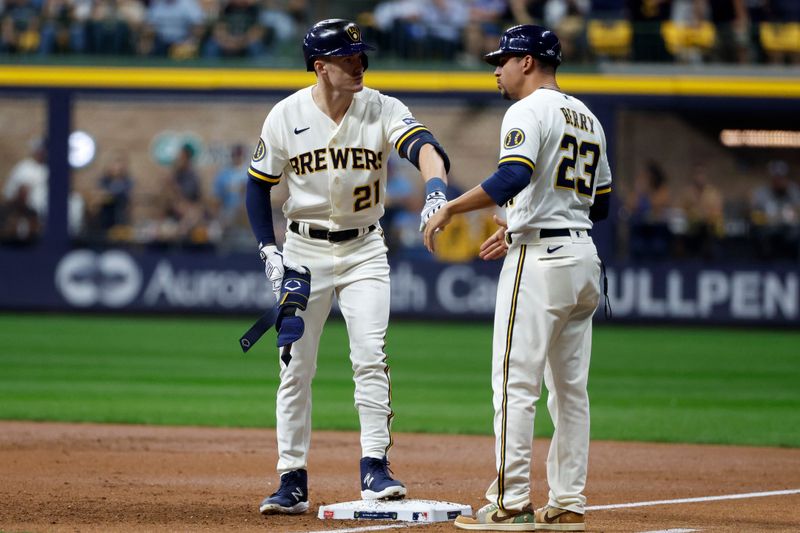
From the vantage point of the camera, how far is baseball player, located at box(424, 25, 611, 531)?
17.6ft

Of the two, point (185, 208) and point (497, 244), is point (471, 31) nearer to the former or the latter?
point (185, 208)

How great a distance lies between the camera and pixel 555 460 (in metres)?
5.63

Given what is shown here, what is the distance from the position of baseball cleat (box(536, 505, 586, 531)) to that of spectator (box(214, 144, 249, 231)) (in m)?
15.6

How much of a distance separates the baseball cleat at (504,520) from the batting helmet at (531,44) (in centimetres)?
192

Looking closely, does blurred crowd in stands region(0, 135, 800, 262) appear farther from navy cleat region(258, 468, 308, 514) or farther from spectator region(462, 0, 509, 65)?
navy cleat region(258, 468, 308, 514)

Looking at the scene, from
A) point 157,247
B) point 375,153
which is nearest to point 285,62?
point 157,247

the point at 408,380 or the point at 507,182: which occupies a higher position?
the point at 507,182

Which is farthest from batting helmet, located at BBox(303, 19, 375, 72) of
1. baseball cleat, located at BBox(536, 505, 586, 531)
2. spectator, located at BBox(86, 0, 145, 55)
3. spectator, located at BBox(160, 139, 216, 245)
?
spectator, located at BBox(86, 0, 145, 55)

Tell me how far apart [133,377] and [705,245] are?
10353 mm

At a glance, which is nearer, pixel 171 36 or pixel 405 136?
pixel 405 136

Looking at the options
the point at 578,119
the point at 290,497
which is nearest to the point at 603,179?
the point at 578,119

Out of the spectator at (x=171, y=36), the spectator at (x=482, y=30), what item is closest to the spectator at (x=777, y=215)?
the spectator at (x=482, y=30)

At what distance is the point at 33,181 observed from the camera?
21.4 meters

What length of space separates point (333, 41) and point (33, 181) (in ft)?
54.6
